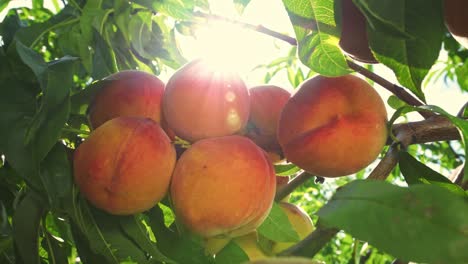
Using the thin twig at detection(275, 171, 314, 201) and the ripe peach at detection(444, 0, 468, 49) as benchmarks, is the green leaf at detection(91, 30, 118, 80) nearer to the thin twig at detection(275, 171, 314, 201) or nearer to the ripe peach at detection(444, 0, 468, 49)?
the thin twig at detection(275, 171, 314, 201)

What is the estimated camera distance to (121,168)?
1.00 m

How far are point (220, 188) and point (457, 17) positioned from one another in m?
0.51

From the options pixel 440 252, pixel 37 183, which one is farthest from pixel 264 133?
pixel 440 252

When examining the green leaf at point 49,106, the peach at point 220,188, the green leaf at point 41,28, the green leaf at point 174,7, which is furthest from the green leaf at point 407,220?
the green leaf at point 41,28

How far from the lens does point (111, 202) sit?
39.9 inches

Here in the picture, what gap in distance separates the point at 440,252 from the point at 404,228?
6 centimetres

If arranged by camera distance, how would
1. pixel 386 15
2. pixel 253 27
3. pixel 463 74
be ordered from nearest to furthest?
1. pixel 386 15
2. pixel 253 27
3. pixel 463 74

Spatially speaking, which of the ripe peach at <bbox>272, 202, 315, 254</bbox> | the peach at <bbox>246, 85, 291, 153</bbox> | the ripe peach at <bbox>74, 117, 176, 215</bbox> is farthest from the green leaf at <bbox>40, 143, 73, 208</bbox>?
the ripe peach at <bbox>272, 202, 315, 254</bbox>

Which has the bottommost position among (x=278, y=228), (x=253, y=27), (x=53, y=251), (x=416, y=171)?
(x=53, y=251)

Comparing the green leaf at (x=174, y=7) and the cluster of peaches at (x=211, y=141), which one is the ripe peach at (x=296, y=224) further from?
the green leaf at (x=174, y=7)

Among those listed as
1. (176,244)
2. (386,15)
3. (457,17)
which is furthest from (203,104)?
Result: (457,17)

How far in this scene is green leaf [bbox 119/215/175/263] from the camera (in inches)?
40.2

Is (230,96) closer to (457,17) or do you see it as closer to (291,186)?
(291,186)

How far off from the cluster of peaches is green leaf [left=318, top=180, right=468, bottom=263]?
0.26 meters
